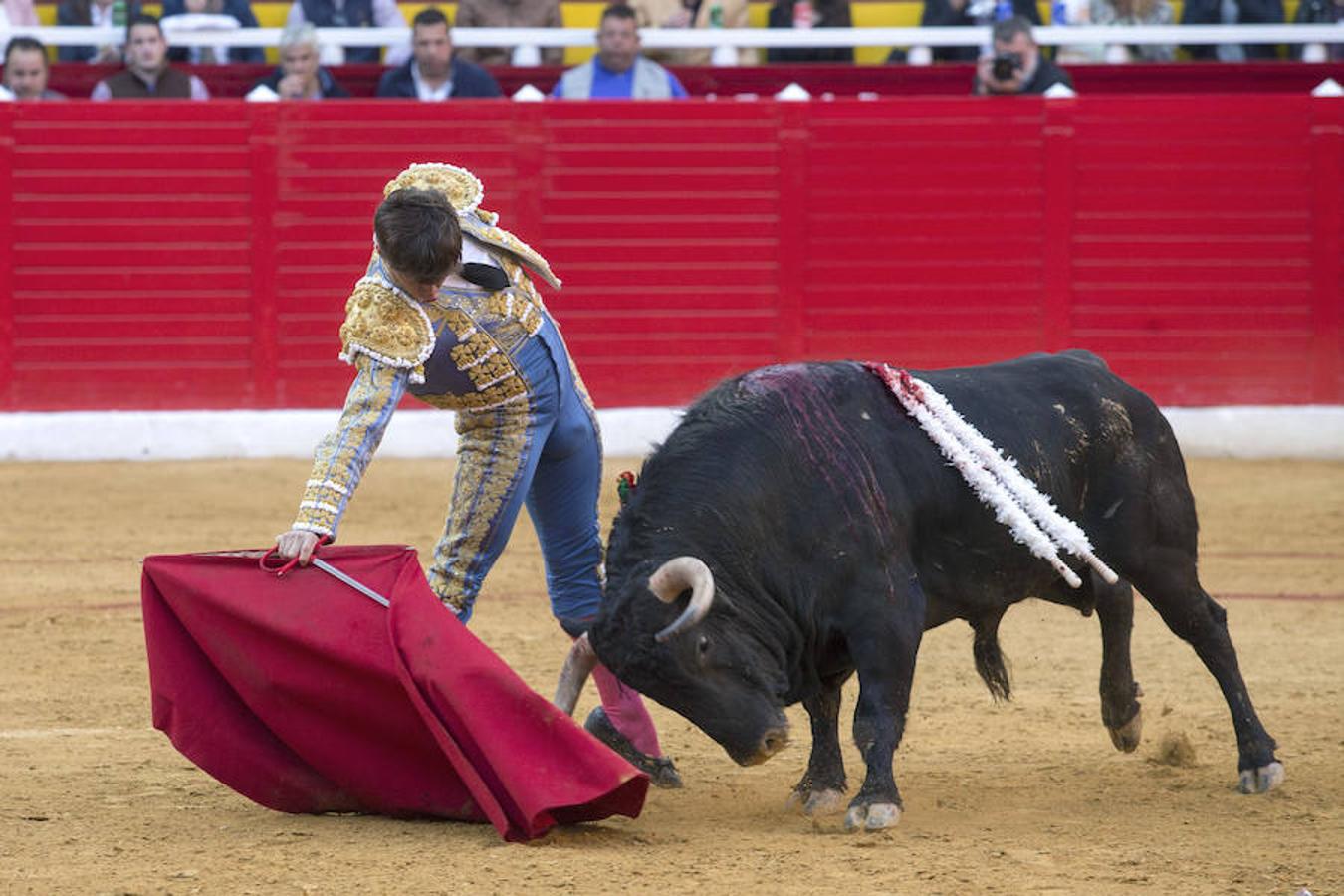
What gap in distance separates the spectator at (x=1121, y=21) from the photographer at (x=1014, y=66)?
52cm

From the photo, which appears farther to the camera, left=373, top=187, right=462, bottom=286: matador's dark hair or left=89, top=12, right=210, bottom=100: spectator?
left=89, top=12, right=210, bottom=100: spectator

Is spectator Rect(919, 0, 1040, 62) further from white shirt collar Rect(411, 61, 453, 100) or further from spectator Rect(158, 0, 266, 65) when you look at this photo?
spectator Rect(158, 0, 266, 65)

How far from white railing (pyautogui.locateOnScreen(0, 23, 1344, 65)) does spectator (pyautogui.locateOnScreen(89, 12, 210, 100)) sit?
0.14 m

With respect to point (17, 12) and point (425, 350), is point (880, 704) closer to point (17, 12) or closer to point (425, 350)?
point (425, 350)

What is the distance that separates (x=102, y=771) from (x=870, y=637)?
1681 millimetres

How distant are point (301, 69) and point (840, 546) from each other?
578 cm

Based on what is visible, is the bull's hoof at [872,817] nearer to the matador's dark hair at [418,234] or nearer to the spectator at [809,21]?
the matador's dark hair at [418,234]

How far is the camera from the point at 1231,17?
10.1m

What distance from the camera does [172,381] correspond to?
925cm

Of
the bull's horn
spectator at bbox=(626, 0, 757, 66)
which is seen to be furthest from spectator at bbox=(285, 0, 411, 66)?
the bull's horn

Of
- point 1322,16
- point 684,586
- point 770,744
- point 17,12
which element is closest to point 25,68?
point 17,12

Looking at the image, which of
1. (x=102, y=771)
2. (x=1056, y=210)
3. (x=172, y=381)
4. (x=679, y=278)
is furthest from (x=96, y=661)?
(x=1056, y=210)

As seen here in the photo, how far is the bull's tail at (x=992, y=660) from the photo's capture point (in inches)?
176

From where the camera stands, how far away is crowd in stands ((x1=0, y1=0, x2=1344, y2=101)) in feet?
29.9
